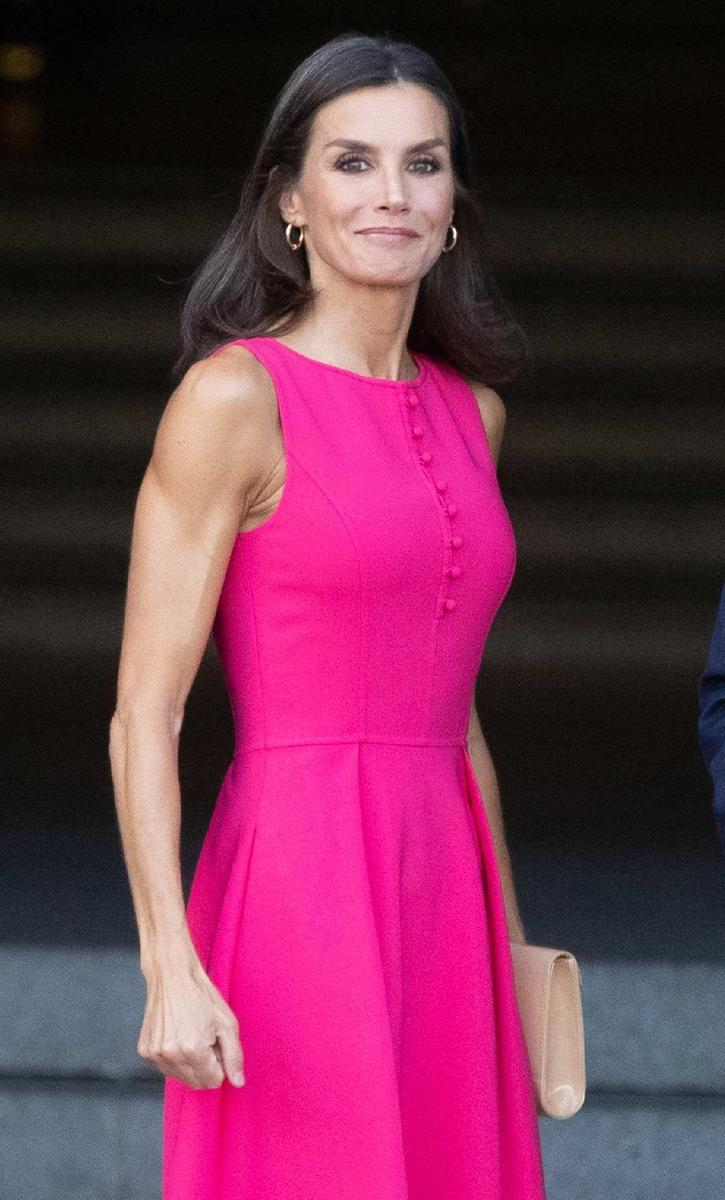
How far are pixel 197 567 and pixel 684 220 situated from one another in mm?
6003

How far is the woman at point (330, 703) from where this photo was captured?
6.98ft

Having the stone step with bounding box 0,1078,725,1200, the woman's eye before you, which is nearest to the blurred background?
the stone step with bounding box 0,1078,725,1200

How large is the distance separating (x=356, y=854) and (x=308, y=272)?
65 cm

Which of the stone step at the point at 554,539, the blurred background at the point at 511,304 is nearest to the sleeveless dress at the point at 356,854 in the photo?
the blurred background at the point at 511,304

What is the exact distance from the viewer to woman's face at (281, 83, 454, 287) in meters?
2.25

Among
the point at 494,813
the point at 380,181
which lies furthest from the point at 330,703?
the point at 380,181

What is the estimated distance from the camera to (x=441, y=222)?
230 cm

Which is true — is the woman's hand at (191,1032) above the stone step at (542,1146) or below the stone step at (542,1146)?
above

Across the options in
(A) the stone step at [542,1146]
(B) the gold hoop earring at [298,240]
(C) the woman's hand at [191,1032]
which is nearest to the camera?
(C) the woman's hand at [191,1032]

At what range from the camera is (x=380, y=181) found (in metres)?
2.24

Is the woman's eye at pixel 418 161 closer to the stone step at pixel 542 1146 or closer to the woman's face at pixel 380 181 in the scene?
the woman's face at pixel 380 181

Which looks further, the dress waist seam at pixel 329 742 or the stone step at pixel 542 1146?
the stone step at pixel 542 1146

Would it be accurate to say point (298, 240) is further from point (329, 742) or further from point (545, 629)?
point (545, 629)

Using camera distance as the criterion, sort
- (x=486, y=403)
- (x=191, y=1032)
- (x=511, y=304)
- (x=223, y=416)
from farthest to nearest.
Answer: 1. (x=511, y=304)
2. (x=486, y=403)
3. (x=223, y=416)
4. (x=191, y=1032)
